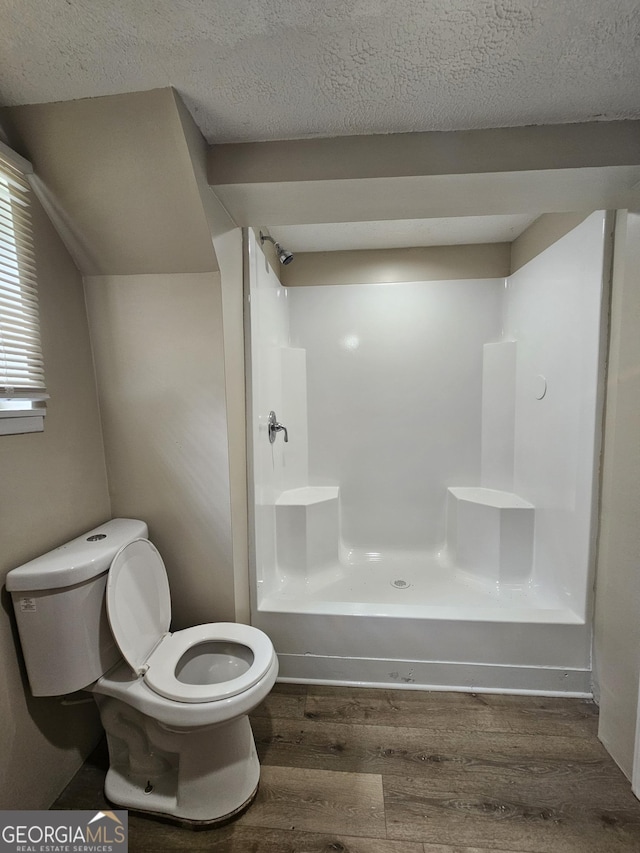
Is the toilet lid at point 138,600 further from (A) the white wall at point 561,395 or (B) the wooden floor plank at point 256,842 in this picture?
(A) the white wall at point 561,395

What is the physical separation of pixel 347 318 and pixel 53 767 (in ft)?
8.10

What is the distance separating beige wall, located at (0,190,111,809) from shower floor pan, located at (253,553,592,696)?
2.51 feet

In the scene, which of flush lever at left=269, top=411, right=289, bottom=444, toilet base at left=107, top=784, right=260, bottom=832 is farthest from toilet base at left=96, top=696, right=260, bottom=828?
flush lever at left=269, top=411, right=289, bottom=444

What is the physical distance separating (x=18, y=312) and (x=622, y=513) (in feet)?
7.05

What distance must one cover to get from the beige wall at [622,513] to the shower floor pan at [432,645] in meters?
0.17

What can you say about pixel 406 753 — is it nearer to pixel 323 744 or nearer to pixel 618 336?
pixel 323 744

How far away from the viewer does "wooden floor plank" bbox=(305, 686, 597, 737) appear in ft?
4.34

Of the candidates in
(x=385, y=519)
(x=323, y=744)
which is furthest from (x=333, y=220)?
(x=323, y=744)

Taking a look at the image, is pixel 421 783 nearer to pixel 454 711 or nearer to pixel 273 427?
pixel 454 711

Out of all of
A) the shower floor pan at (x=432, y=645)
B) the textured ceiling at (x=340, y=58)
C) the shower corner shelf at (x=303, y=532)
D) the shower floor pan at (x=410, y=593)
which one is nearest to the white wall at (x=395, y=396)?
the shower floor pan at (x=410, y=593)

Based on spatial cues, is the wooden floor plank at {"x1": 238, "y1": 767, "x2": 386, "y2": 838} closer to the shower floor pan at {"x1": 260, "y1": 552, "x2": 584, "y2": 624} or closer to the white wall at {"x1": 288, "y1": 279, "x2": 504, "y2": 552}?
the shower floor pan at {"x1": 260, "y1": 552, "x2": 584, "y2": 624}

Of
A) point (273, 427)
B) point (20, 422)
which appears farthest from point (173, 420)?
point (273, 427)

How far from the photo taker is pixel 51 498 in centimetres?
110

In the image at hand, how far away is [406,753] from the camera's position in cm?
122
